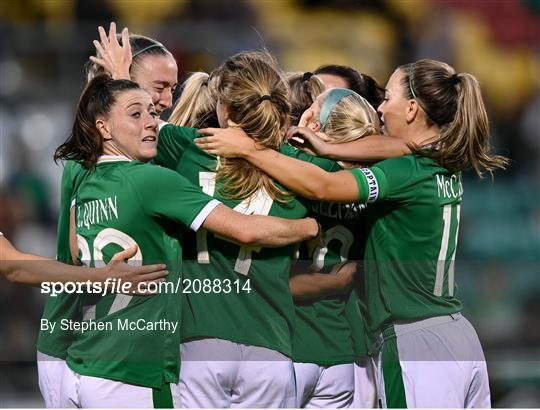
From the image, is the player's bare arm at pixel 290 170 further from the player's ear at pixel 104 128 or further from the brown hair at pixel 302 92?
the brown hair at pixel 302 92

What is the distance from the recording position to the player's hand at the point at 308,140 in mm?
3393

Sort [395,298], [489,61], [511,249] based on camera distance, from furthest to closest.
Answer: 1. [489,61]
2. [511,249]
3. [395,298]

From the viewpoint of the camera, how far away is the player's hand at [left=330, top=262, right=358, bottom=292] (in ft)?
11.8

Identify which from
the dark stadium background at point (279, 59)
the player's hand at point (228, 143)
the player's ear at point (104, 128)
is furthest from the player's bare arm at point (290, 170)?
the dark stadium background at point (279, 59)

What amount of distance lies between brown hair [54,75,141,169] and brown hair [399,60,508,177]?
1.05 meters

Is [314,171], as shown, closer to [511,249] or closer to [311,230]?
[311,230]

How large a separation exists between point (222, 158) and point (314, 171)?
34cm

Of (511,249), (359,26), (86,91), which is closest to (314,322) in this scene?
(86,91)

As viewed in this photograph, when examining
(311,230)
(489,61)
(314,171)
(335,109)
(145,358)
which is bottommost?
(145,358)

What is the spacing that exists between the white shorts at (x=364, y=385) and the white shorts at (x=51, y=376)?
1.16 m

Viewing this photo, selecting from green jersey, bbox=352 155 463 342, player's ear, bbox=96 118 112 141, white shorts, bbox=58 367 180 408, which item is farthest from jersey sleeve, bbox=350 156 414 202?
white shorts, bbox=58 367 180 408

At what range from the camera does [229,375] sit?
330 centimetres

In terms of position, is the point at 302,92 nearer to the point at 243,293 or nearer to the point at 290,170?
the point at 290,170

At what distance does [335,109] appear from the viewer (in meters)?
3.52
